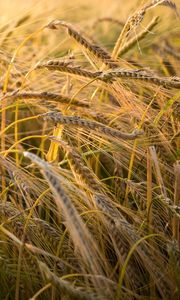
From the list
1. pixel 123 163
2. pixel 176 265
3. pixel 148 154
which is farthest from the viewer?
pixel 123 163

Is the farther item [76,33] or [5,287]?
[76,33]

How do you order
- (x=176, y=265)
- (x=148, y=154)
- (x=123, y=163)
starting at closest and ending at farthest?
(x=176, y=265)
(x=148, y=154)
(x=123, y=163)

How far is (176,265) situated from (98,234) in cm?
31

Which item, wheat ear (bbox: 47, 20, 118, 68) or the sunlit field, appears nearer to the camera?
the sunlit field

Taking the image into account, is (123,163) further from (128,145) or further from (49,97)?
(49,97)

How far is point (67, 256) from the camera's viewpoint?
1.83 m

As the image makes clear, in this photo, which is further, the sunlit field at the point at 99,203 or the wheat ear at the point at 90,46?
the wheat ear at the point at 90,46

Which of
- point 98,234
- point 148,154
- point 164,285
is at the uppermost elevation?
point 148,154

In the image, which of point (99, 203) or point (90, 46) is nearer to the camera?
point (99, 203)

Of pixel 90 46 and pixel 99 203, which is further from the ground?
pixel 90 46

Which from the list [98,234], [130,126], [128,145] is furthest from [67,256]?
[130,126]

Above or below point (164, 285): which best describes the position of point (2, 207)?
above

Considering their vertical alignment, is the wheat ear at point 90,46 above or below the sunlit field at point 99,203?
above

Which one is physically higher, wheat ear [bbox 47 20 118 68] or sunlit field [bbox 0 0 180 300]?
wheat ear [bbox 47 20 118 68]
